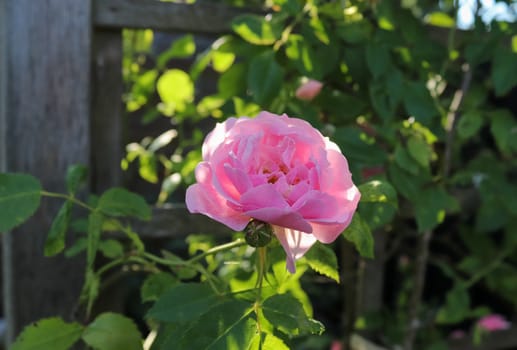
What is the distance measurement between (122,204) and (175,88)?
55 centimetres

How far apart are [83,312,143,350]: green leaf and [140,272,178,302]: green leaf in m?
0.05

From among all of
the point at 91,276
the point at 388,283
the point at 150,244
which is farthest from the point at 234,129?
the point at 388,283

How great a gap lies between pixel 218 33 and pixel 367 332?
89cm

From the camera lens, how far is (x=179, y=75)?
57.2 inches

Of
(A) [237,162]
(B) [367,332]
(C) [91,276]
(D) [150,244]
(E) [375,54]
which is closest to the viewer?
(A) [237,162]

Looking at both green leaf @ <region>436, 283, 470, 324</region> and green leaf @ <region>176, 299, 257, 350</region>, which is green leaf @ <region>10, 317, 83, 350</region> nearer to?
green leaf @ <region>176, 299, 257, 350</region>

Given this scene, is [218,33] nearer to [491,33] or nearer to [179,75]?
[179,75]

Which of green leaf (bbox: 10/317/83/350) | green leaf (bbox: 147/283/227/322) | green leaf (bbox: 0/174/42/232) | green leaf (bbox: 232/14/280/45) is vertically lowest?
green leaf (bbox: 10/317/83/350)

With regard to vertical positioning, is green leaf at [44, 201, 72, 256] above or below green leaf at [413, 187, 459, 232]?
above

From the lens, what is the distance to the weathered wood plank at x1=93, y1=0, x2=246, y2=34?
1.27 meters

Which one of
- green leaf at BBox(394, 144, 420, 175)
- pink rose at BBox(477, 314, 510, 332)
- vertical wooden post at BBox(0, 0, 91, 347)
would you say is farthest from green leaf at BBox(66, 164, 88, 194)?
pink rose at BBox(477, 314, 510, 332)

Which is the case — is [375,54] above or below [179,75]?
above

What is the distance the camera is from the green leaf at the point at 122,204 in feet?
3.14

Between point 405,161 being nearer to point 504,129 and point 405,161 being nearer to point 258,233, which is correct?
point 504,129
